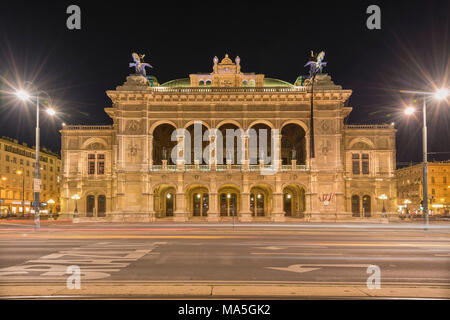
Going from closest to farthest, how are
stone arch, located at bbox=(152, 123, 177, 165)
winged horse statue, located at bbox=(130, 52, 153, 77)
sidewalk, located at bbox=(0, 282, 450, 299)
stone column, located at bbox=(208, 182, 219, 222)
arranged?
sidewalk, located at bbox=(0, 282, 450, 299) → stone column, located at bbox=(208, 182, 219, 222) → winged horse statue, located at bbox=(130, 52, 153, 77) → stone arch, located at bbox=(152, 123, 177, 165)

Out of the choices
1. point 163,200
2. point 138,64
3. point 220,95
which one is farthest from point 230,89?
point 163,200

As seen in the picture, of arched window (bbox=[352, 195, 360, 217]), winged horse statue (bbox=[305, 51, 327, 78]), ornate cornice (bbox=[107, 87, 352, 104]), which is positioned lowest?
arched window (bbox=[352, 195, 360, 217])

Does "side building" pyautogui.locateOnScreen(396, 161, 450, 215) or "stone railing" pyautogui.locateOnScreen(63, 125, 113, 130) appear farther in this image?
"side building" pyautogui.locateOnScreen(396, 161, 450, 215)

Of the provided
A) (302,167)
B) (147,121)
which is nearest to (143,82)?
(147,121)

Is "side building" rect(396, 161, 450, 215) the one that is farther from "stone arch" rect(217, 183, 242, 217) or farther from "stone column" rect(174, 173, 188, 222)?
"stone column" rect(174, 173, 188, 222)

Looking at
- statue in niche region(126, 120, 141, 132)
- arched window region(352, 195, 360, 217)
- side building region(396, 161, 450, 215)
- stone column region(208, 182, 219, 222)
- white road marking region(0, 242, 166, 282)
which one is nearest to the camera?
white road marking region(0, 242, 166, 282)

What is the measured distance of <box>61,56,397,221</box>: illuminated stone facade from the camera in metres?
44.3

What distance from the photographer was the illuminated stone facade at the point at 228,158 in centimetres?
4431

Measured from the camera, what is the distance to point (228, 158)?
154 feet

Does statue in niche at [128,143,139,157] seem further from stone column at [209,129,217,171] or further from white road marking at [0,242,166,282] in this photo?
white road marking at [0,242,166,282]

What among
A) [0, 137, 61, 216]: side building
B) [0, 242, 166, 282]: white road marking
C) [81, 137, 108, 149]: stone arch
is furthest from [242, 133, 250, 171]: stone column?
[0, 137, 61, 216]: side building

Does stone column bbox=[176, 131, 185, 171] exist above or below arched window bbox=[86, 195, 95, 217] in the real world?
above
